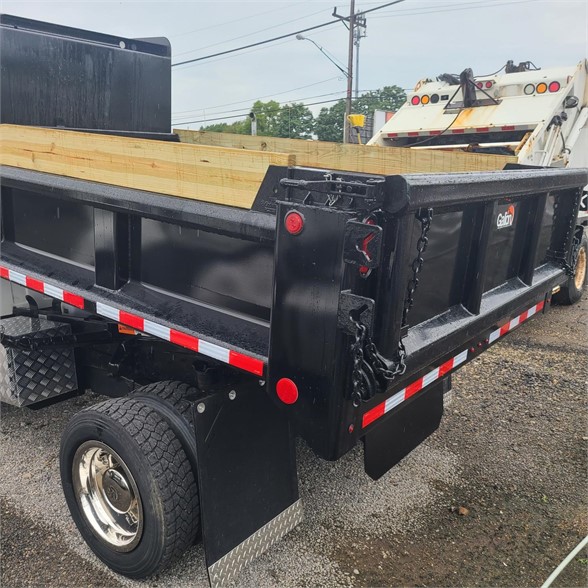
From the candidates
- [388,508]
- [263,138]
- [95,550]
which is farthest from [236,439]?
[263,138]

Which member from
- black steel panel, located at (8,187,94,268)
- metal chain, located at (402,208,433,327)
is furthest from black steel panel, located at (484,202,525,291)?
black steel panel, located at (8,187,94,268)

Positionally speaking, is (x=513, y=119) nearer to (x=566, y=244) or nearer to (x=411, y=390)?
(x=566, y=244)

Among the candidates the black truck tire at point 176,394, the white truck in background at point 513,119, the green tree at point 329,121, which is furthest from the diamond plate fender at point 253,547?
the green tree at point 329,121

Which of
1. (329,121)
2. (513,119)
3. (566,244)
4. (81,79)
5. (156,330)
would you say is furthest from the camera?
(329,121)

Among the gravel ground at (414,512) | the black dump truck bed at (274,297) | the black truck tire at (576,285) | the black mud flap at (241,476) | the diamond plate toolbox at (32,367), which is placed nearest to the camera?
the black dump truck bed at (274,297)

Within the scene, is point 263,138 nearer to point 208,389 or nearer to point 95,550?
point 208,389

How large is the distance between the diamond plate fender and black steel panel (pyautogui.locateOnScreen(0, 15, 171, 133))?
9.65 ft

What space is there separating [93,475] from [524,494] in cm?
226

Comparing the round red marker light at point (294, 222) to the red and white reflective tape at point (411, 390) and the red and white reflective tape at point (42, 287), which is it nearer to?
the red and white reflective tape at point (411, 390)

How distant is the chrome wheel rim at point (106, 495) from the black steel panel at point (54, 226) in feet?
2.95

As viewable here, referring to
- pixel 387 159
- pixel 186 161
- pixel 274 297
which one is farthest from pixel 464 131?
pixel 274 297

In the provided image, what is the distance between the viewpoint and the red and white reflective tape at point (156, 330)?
7.10ft

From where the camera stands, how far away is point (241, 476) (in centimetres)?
237

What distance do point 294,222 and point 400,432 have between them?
1.44m
